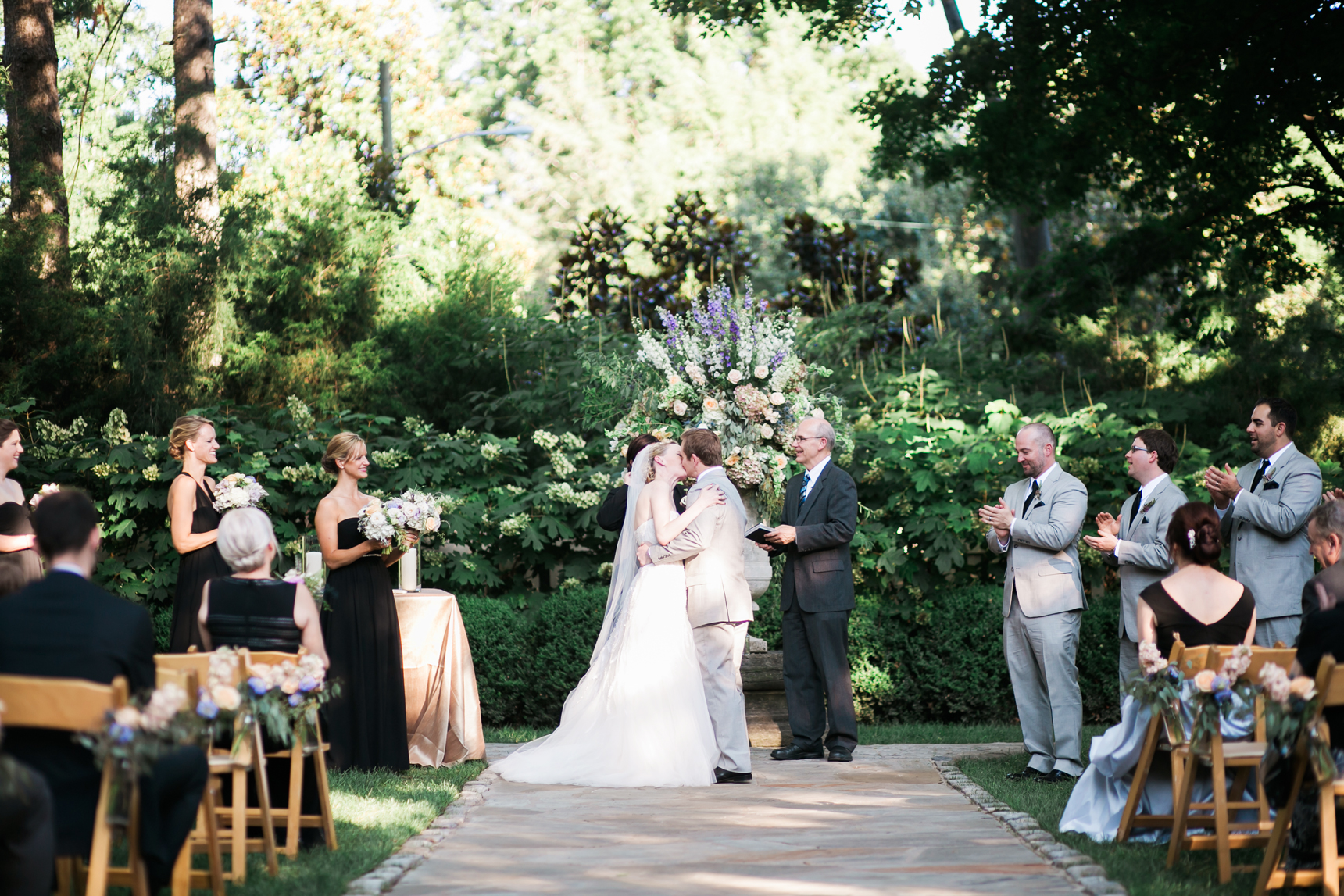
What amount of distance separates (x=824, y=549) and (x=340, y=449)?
2.94 m

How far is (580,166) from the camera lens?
120 feet

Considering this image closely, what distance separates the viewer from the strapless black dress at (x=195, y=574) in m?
7.14

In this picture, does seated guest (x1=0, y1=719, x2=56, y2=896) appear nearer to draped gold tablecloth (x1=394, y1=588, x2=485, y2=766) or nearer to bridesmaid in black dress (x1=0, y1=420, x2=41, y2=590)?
bridesmaid in black dress (x1=0, y1=420, x2=41, y2=590)

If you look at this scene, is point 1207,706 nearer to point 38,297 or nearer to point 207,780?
point 207,780

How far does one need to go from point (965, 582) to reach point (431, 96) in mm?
21664

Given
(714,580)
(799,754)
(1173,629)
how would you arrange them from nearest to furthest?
(1173,629) → (714,580) → (799,754)

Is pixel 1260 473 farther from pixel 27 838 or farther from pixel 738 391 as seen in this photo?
pixel 27 838

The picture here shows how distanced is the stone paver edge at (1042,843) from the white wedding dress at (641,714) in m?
1.41

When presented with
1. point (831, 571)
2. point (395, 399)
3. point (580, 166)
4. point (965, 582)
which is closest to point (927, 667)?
point (965, 582)

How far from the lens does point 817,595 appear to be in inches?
310

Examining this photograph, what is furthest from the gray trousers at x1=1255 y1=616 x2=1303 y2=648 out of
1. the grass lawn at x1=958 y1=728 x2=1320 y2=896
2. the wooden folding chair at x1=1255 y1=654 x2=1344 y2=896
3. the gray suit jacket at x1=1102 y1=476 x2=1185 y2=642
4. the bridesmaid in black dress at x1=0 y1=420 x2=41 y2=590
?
the bridesmaid in black dress at x1=0 y1=420 x2=41 y2=590

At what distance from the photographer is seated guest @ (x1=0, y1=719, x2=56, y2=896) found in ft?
11.1

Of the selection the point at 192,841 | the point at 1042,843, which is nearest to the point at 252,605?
the point at 192,841

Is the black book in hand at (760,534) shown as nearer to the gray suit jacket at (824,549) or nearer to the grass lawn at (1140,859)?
the gray suit jacket at (824,549)
